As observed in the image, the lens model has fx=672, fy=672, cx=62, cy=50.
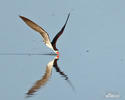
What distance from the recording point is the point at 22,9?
1869 centimetres

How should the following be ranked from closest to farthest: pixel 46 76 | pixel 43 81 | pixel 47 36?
pixel 43 81 < pixel 46 76 < pixel 47 36

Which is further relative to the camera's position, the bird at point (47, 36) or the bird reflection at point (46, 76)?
the bird at point (47, 36)

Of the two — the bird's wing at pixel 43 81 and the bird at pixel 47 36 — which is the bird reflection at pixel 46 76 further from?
the bird at pixel 47 36

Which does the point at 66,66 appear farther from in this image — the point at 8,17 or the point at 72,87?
the point at 8,17

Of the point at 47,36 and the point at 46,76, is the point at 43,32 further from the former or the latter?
the point at 46,76

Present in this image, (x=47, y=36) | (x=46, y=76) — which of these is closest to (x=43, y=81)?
(x=46, y=76)

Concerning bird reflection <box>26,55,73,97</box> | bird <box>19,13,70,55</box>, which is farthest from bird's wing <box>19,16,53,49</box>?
bird reflection <box>26,55,73,97</box>

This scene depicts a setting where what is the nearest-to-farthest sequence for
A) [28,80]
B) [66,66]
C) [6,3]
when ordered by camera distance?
[28,80] → [66,66] → [6,3]

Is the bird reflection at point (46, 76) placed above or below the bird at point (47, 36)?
below

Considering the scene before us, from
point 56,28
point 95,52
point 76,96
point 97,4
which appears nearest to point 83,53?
point 95,52

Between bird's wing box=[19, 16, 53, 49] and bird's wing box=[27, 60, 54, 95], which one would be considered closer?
bird's wing box=[27, 60, 54, 95]

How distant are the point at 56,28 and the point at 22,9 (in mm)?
1935

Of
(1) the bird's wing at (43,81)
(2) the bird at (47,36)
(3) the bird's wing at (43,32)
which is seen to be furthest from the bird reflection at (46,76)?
(3) the bird's wing at (43,32)

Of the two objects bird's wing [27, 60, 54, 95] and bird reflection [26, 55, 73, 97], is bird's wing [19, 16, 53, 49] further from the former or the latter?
bird's wing [27, 60, 54, 95]
